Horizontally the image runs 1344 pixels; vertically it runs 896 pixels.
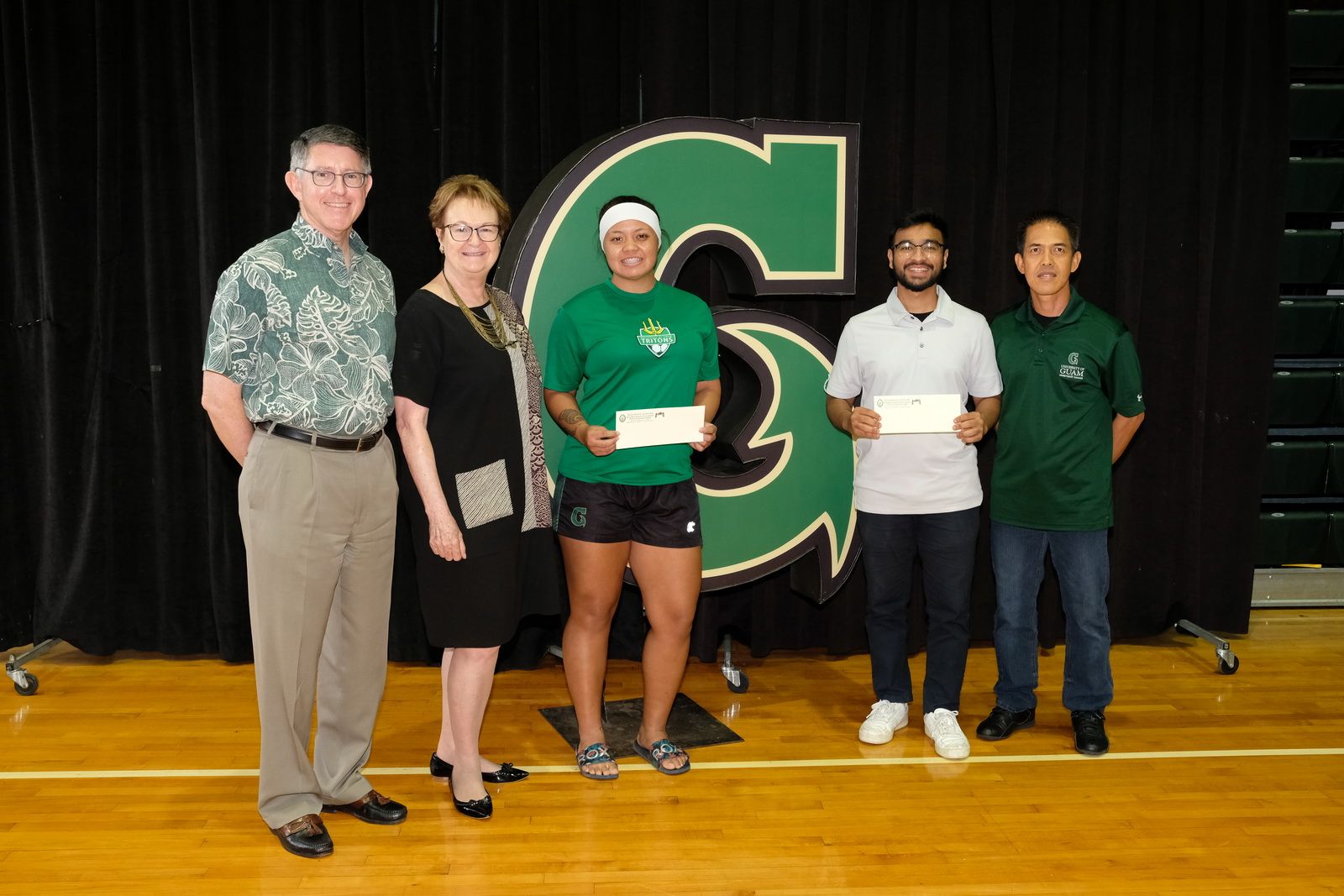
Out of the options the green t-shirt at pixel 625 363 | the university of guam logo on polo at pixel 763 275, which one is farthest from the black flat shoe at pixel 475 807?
the university of guam logo on polo at pixel 763 275

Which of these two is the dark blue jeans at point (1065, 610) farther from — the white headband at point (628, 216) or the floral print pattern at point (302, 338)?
the floral print pattern at point (302, 338)

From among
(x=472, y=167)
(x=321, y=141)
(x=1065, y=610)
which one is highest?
(x=472, y=167)

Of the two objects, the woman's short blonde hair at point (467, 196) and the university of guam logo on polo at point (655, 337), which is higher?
the woman's short blonde hair at point (467, 196)

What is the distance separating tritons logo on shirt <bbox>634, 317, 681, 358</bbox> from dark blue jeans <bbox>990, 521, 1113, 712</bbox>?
4.08 feet

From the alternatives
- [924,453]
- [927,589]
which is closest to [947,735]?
[927,589]

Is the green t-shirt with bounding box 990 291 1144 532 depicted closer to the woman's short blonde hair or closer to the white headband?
the white headband

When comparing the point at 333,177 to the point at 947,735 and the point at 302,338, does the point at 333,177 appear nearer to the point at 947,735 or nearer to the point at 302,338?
the point at 302,338

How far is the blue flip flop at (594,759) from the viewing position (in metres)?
2.95

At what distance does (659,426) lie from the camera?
2.81 metres

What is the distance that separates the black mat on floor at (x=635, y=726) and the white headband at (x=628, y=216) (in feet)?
4.98

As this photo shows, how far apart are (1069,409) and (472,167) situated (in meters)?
2.29

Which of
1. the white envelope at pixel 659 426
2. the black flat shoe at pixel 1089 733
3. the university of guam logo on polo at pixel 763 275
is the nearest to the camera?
the white envelope at pixel 659 426

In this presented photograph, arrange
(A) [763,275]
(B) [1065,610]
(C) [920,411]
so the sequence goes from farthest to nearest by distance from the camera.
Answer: (A) [763,275] → (B) [1065,610] → (C) [920,411]

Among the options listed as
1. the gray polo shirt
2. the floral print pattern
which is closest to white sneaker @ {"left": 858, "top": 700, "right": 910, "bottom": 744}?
the gray polo shirt
